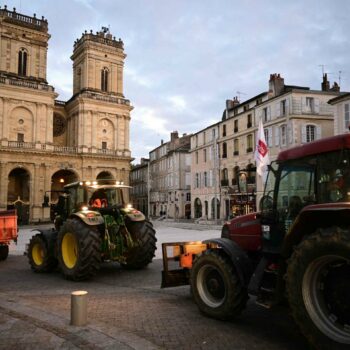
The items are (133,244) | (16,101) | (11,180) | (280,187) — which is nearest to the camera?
(280,187)

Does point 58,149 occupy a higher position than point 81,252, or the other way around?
point 58,149

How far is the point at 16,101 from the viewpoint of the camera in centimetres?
4712

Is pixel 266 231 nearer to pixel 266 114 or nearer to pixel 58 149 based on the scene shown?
pixel 266 114

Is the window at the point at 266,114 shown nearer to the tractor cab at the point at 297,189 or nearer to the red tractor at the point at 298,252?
the red tractor at the point at 298,252

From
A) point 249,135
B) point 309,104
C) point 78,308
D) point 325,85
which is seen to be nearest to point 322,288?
point 78,308

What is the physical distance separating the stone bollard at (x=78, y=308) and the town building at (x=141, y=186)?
68.2 metres

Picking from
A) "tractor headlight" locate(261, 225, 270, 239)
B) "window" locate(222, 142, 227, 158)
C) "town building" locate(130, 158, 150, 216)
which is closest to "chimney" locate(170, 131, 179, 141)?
"town building" locate(130, 158, 150, 216)

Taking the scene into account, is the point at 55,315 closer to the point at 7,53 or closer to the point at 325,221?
the point at 325,221

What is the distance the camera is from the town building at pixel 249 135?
1332 inches

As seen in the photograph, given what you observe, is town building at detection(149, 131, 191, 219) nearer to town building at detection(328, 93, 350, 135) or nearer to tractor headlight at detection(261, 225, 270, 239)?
town building at detection(328, 93, 350, 135)

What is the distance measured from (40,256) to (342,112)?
944 inches

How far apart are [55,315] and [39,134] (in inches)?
1790

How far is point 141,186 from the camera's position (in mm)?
78750

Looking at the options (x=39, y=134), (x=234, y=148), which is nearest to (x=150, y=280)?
(x=234, y=148)
